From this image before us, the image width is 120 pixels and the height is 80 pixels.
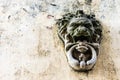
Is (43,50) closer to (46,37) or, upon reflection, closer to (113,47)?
(46,37)

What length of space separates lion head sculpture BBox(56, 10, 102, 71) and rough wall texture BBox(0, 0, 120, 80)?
40mm

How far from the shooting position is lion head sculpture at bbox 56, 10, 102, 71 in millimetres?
2150

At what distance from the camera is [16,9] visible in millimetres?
2465

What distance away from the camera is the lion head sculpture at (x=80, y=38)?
2.15 metres

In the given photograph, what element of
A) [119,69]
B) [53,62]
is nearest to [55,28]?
[53,62]

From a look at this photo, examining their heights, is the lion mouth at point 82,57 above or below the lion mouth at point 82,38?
below

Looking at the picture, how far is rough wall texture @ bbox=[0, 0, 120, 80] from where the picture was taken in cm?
215

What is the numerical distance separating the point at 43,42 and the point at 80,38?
0.19 m

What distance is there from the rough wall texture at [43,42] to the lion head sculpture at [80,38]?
0.13 ft

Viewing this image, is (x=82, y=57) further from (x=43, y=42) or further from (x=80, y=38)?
(x=43, y=42)

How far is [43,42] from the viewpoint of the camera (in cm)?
229

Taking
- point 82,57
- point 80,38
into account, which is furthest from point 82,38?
point 82,57

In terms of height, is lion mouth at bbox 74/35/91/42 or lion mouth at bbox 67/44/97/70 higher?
lion mouth at bbox 74/35/91/42

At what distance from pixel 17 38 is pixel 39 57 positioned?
0.17m
